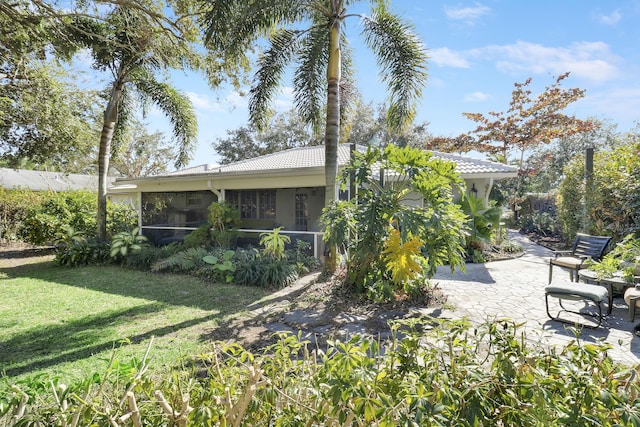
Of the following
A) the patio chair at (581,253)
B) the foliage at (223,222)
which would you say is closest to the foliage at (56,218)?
the foliage at (223,222)

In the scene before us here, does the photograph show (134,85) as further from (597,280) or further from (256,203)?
(597,280)

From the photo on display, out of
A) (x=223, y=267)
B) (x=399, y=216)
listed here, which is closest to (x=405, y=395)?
(x=399, y=216)

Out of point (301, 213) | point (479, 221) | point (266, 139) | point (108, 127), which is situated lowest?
point (479, 221)

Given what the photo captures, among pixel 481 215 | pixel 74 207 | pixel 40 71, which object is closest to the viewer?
pixel 40 71

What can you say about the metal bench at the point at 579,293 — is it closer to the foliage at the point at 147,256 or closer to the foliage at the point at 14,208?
the foliage at the point at 147,256

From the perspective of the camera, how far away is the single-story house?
1153 centimetres

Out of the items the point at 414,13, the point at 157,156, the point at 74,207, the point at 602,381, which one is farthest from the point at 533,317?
the point at 157,156

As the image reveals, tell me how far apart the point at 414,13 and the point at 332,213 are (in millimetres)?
6140

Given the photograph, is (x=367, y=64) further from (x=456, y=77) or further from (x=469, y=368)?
(x=469, y=368)

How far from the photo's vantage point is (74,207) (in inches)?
606

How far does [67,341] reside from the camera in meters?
5.26

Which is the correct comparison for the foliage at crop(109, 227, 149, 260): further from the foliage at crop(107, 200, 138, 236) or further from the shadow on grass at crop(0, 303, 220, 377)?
the shadow on grass at crop(0, 303, 220, 377)

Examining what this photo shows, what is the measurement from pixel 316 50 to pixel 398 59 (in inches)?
92.8

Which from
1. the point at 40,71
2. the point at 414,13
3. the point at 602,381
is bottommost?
the point at 602,381
